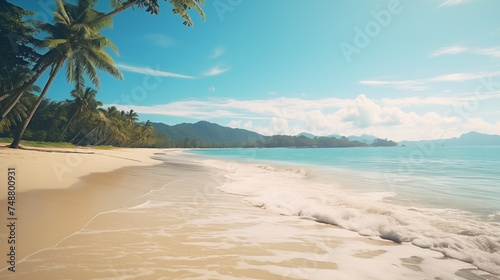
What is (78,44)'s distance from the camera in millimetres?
16391

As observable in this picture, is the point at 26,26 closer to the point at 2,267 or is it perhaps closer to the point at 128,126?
the point at 2,267

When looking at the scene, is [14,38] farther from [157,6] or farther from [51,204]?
[51,204]

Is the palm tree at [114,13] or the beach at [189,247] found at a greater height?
the palm tree at [114,13]

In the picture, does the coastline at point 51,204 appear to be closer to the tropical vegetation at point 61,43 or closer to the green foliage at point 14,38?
the tropical vegetation at point 61,43

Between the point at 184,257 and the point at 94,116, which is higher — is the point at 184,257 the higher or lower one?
the lower one

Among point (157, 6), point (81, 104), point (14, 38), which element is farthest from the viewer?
point (81, 104)

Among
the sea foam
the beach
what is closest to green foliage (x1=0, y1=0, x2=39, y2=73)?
the beach

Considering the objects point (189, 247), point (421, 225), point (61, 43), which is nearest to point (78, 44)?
point (61, 43)

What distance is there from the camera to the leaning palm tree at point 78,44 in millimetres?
15641

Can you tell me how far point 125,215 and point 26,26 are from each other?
22792mm

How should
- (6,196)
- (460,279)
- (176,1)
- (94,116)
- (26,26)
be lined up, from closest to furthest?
(460,279) → (6,196) → (176,1) → (26,26) → (94,116)

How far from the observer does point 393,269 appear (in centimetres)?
371

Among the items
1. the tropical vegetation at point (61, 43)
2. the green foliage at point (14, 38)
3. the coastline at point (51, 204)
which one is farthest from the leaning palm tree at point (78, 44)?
the coastline at point (51, 204)

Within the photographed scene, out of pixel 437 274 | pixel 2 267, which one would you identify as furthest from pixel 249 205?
pixel 2 267
